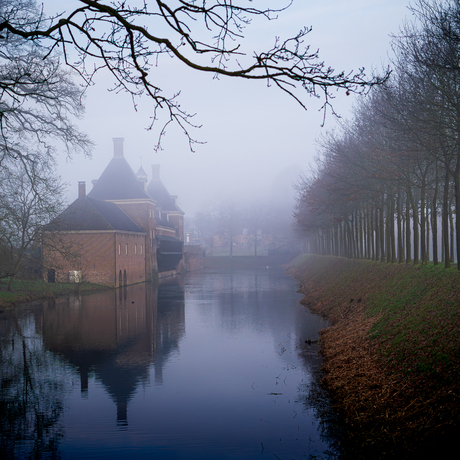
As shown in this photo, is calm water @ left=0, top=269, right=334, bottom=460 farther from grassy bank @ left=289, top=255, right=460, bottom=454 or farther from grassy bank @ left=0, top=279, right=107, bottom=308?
grassy bank @ left=0, top=279, right=107, bottom=308

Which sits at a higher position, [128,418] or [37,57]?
[37,57]

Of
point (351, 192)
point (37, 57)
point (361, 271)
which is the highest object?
point (37, 57)

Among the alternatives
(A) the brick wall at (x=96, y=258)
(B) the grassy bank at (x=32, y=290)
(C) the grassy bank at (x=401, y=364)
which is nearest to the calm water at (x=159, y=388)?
(C) the grassy bank at (x=401, y=364)

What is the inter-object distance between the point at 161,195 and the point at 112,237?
109ft

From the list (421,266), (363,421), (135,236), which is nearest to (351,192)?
(421,266)

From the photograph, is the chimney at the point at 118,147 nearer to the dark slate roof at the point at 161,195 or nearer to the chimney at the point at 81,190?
the chimney at the point at 81,190

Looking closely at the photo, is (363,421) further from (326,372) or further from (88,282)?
(88,282)

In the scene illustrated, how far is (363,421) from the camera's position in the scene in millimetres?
7438

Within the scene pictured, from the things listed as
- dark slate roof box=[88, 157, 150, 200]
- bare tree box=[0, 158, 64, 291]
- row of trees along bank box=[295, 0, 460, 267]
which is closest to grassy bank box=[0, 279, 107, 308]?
bare tree box=[0, 158, 64, 291]

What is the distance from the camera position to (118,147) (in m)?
52.1

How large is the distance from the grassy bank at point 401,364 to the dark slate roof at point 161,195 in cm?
5560

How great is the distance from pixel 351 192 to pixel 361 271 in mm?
3846

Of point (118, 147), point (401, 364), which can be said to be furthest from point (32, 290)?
point (118, 147)

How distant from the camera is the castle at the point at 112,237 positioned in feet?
116
